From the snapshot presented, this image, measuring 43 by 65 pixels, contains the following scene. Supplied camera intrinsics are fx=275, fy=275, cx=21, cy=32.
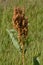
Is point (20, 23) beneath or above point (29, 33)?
above

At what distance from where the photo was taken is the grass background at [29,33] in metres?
4.28

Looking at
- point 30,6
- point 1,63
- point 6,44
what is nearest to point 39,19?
point 30,6

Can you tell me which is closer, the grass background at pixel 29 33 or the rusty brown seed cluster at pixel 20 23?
the rusty brown seed cluster at pixel 20 23

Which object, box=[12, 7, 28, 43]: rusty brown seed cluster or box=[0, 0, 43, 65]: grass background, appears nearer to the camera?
box=[12, 7, 28, 43]: rusty brown seed cluster

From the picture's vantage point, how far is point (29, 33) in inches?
190

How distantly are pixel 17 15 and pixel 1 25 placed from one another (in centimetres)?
352

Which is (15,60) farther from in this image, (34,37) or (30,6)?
(30,6)

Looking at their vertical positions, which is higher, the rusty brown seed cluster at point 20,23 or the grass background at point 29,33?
the rusty brown seed cluster at point 20,23

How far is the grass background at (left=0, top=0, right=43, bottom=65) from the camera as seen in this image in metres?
4.28

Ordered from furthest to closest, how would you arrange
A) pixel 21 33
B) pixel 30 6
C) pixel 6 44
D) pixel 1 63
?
pixel 30 6, pixel 6 44, pixel 1 63, pixel 21 33

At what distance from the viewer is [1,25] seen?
512 centimetres

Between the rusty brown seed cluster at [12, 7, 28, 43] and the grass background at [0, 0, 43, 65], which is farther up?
the rusty brown seed cluster at [12, 7, 28, 43]

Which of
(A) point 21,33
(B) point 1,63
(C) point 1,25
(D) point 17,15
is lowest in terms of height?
(B) point 1,63

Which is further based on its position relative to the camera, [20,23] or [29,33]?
[29,33]
